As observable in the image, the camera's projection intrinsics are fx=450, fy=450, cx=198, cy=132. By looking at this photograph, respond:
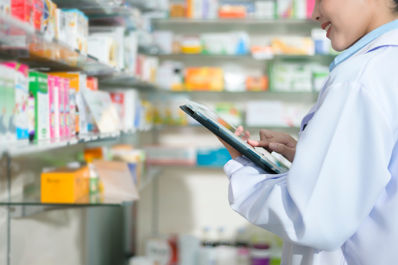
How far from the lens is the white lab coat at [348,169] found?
97 centimetres

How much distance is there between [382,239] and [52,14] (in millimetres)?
1444

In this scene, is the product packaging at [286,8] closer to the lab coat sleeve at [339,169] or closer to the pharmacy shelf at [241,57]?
the pharmacy shelf at [241,57]

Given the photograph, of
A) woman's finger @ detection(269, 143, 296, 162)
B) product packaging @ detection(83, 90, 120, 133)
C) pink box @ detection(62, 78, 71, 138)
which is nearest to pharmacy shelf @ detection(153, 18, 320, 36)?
product packaging @ detection(83, 90, 120, 133)

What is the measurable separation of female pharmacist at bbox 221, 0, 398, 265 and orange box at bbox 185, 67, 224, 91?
3.17m

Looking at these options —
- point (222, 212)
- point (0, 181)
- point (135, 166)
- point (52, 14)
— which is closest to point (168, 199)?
point (222, 212)

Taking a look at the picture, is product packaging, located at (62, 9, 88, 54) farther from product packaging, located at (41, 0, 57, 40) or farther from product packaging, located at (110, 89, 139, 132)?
product packaging, located at (110, 89, 139, 132)

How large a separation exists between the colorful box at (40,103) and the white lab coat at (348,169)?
3.42 feet

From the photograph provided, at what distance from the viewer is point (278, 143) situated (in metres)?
1.49

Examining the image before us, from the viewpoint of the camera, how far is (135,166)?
305 centimetres

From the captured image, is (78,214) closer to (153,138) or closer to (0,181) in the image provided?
(0,181)

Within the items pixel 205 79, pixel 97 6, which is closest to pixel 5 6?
pixel 97 6

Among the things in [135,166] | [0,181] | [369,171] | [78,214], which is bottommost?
[78,214]

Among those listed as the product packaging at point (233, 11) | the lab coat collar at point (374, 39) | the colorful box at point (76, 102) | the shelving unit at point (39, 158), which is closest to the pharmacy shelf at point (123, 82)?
the shelving unit at point (39, 158)

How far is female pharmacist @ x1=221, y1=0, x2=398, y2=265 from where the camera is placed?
968mm
